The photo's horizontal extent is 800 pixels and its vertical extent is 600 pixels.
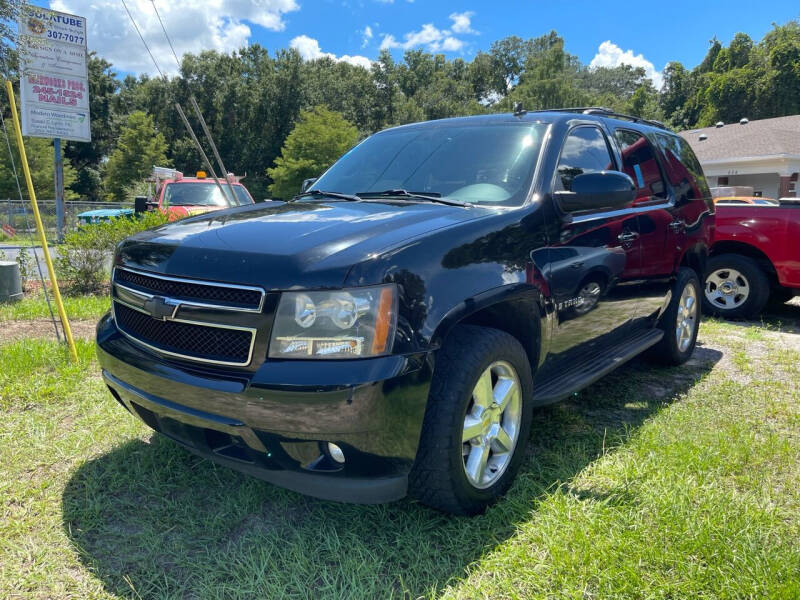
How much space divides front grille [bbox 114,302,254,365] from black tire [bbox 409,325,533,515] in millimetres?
742

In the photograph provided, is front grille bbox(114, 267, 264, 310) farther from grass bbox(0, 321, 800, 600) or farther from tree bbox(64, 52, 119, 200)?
tree bbox(64, 52, 119, 200)

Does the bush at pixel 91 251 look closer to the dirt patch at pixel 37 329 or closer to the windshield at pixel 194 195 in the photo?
the dirt patch at pixel 37 329

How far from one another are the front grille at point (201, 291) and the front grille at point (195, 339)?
10 centimetres

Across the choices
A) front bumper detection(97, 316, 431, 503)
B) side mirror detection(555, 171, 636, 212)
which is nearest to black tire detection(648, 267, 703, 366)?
side mirror detection(555, 171, 636, 212)

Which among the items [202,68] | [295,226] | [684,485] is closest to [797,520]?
[684,485]

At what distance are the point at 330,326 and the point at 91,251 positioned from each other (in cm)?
656

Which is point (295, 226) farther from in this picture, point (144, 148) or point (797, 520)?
point (144, 148)

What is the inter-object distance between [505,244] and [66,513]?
7.63ft

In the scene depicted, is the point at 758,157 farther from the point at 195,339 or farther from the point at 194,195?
the point at 195,339

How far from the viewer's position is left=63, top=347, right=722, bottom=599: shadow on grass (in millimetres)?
2201

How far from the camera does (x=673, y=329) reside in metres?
4.52

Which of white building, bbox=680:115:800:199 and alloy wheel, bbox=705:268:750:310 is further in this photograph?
white building, bbox=680:115:800:199

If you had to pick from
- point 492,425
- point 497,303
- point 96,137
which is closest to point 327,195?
point 497,303

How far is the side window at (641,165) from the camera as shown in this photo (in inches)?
157
